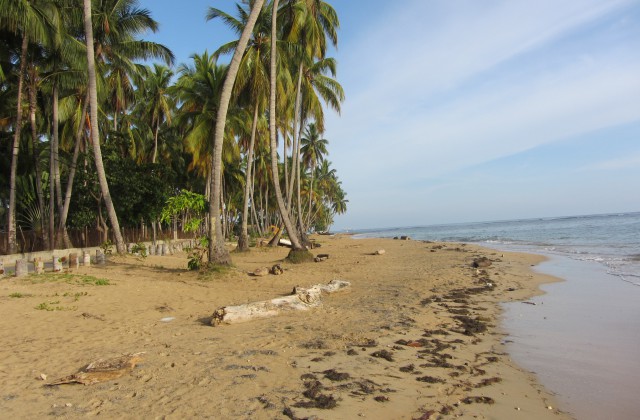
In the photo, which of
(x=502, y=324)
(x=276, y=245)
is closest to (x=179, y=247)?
(x=276, y=245)

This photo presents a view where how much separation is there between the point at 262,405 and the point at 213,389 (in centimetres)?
62

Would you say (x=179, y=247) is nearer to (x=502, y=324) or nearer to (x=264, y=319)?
(x=264, y=319)

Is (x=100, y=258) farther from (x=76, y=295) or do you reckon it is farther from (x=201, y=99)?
(x=201, y=99)

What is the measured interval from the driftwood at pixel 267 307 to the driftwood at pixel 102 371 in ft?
6.08

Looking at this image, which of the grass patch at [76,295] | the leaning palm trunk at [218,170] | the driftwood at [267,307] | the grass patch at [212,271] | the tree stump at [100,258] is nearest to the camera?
the driftwood at [267,307]

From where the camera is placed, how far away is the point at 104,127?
26109 millimetres

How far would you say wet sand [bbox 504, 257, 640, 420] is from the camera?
4121 mm

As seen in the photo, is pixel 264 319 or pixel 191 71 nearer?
pixel 264 319

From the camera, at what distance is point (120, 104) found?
73.8 feet

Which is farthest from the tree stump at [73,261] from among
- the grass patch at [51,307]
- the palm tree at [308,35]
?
the palm tree at [308,35]

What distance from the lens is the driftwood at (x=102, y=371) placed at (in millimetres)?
4109

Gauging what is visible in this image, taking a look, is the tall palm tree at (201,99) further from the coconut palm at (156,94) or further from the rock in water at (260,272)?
the rock in water at (260,272)

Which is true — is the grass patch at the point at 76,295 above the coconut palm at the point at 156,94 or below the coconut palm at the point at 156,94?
below

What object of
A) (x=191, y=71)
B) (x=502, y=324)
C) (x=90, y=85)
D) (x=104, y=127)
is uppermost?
(x=191, y=71)
